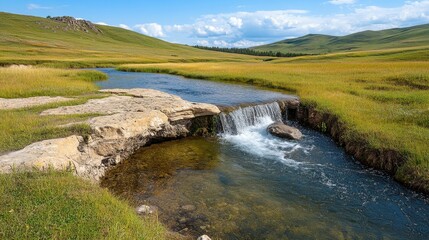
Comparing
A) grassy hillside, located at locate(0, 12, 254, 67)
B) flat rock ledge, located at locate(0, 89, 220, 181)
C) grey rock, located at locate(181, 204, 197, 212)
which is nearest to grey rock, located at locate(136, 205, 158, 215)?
grey rock, located at locate(181, 204, 197, 212)

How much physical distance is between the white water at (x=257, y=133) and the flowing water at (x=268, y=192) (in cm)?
12

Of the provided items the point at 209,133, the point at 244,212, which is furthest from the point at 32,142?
the point at 209,133

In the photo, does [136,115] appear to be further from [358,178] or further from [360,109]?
[360,109]

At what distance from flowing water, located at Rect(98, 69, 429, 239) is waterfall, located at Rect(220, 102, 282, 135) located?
319 cm

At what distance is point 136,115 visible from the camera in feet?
56.0

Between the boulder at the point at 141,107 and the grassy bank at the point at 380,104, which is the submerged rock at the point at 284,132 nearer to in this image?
the grassy bank at the point at 380,104

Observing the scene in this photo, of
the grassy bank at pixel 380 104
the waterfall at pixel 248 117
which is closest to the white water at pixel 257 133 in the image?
the waterfall at pixel 248 117

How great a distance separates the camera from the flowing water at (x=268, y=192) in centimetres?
1056

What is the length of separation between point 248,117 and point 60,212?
1841 centimetres

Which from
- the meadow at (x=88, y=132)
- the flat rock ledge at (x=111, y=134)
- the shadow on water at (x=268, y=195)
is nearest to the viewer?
the meadow at (x=88, y=132)

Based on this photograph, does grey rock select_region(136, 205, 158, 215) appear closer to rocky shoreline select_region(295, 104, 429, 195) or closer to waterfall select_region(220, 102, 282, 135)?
rocky shoreline select_region(295, 104, 429, 195)

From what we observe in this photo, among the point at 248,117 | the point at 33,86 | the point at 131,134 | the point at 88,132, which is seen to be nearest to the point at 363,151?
the point at 248,117

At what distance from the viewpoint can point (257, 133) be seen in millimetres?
22422

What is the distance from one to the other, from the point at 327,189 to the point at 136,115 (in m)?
10.4
